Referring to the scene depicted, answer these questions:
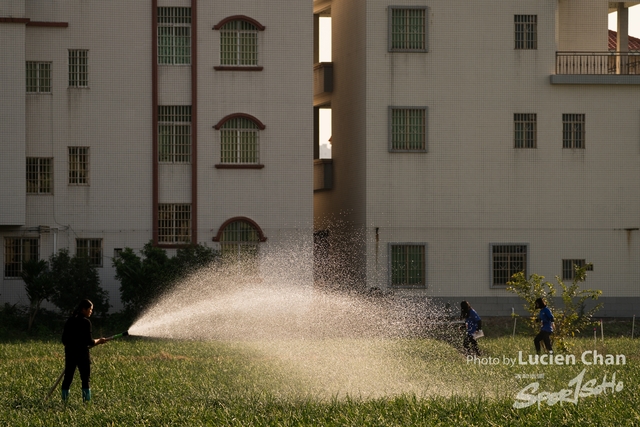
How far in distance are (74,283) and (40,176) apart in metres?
4.15

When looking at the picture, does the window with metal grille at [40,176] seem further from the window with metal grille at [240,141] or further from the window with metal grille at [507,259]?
the window with metal grille at [507,259]

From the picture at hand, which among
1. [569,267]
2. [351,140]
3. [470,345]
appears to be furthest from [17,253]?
[569,267]

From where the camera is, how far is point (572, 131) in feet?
127

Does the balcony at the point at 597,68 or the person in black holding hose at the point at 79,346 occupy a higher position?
the balcony at the point at 597,68

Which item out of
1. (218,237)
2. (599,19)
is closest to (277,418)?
(218,237)

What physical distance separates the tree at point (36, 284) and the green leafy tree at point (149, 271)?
79.6 inches

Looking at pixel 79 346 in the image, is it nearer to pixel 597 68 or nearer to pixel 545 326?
pixel 545 326

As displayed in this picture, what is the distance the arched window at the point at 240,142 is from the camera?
37.5 meters

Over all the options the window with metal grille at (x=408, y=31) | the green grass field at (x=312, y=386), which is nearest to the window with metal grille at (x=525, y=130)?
the window with metal grille at (x=408, y=31)

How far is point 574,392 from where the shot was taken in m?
18.6

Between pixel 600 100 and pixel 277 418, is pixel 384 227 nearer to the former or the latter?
pixel 600 100

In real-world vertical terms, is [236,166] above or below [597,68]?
below

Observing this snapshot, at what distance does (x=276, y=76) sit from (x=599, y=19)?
11.7m

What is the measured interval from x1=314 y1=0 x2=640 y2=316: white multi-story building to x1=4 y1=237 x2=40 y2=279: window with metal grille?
1026 cm
